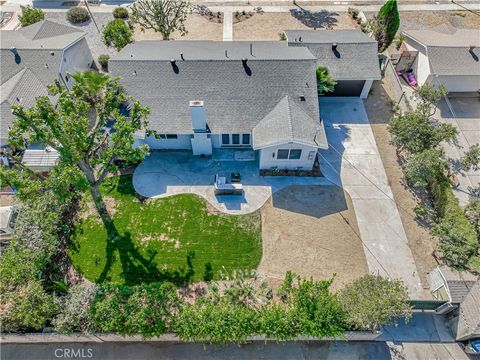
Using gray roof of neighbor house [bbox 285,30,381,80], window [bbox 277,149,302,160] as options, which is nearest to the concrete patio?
window [bbox 277,149,302,160]

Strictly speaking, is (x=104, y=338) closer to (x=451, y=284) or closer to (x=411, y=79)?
(x=451, y=284)

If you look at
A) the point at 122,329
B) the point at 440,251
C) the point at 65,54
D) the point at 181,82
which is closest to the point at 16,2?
the point at 65,54

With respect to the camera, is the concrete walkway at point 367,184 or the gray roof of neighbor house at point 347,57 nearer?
the concrete walkway at point 367,184

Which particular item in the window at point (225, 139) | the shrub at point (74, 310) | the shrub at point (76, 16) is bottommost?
the shrub at point (74, 310)

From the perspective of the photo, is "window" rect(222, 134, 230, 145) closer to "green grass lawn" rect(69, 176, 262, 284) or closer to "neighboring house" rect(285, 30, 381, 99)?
"green grass lawn" rect(69, 176, 262, 284)

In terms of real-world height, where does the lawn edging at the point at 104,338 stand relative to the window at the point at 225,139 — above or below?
below

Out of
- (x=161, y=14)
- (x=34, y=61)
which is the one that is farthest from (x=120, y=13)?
(x=34, y=61)

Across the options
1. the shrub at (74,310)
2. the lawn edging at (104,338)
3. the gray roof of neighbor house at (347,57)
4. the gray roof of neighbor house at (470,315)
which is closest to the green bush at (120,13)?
the gray roof of neighbor house at (347,57)

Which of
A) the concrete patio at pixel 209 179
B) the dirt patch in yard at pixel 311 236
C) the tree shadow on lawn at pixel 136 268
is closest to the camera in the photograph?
the tree shadow on lawn at pixel 136 268

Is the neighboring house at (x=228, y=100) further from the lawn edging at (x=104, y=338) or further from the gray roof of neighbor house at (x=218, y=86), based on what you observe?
the lawn edging at (x=104, y=338)
